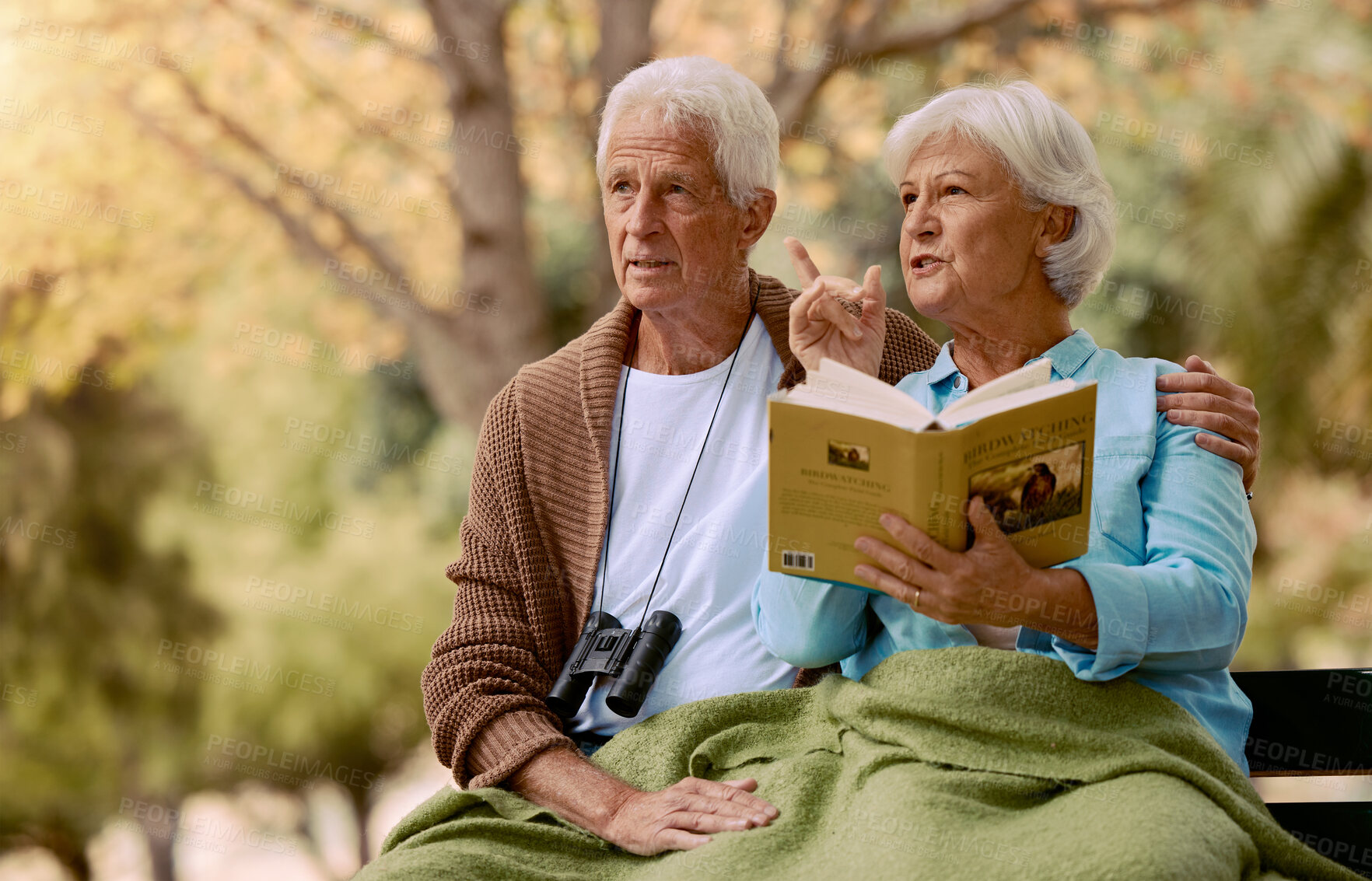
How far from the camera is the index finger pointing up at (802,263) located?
1943 mm

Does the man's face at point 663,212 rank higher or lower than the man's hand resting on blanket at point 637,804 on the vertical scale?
higher

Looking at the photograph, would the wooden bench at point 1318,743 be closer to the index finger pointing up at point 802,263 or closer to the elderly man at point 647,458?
the elderly man at point 647,458

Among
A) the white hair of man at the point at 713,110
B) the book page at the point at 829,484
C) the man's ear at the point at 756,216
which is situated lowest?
the book page at the point at 829,484

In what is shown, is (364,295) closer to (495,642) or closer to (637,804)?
(495,642)

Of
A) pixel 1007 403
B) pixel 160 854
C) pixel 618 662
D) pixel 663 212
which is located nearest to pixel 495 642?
pixel 618 662

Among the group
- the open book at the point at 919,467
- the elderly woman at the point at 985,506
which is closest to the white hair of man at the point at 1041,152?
the elderly woman at the point at 985,506

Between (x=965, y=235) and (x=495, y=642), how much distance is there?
1077 mm

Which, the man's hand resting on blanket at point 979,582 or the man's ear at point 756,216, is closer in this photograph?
the man's hand resting on blanket at point 979,582

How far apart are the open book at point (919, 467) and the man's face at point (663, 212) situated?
63cm

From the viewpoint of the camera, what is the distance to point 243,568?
694cm

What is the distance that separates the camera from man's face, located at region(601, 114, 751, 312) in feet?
6.95

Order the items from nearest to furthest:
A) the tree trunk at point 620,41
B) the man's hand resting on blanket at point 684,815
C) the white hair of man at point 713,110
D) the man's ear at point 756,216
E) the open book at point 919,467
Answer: the open book at point 919,467 → the man's hand resting on blanket at point 684,815 → the white hair of man at point 713,110 → the man's ear at point 756,216 → the tree trunk at point 620,41

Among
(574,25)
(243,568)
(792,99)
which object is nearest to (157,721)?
(243,568)

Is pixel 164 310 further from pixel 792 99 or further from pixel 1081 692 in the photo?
pixel 1081 692
